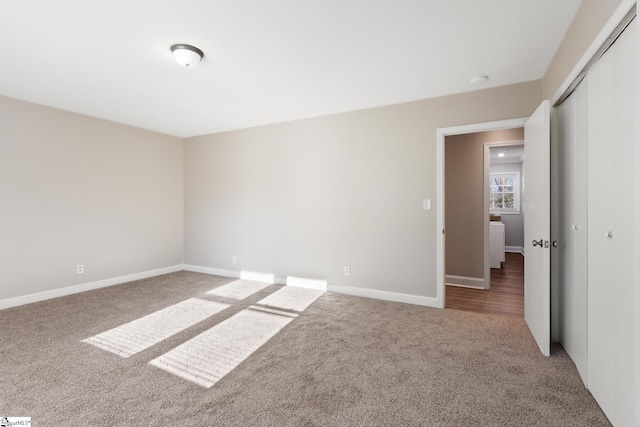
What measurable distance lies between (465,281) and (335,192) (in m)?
2.46

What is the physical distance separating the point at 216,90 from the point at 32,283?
3.32 meters

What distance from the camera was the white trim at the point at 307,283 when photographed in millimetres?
4125

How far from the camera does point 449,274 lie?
459cm

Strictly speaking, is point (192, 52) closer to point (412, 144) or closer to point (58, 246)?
point (412, 144)

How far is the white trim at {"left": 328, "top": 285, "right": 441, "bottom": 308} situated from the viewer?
3459mm

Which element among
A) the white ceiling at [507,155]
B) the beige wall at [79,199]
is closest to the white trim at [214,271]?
the beige wall at [79,199]

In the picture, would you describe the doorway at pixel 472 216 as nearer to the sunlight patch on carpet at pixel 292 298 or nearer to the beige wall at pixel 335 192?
the beige wall at pixel 335 192

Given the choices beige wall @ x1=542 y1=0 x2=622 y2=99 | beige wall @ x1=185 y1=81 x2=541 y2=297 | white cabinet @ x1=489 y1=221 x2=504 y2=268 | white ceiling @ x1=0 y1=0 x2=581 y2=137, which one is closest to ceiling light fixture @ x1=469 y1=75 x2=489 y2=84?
white ceiling @ x1=0 y1=0 x2=581 y2=137

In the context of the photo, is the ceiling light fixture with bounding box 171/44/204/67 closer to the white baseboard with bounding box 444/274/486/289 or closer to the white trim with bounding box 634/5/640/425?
the white trim with bounding box 634/5/640/425

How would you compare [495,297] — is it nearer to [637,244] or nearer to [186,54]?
[637,244]

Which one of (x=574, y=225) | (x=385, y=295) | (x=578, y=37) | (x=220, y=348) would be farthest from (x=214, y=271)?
(x=578, y=37)

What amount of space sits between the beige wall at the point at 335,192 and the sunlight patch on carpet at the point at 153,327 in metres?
1.34

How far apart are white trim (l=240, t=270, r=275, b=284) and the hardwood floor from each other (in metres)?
2.54

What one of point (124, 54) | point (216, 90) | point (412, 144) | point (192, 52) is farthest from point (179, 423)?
point (412, 144)
